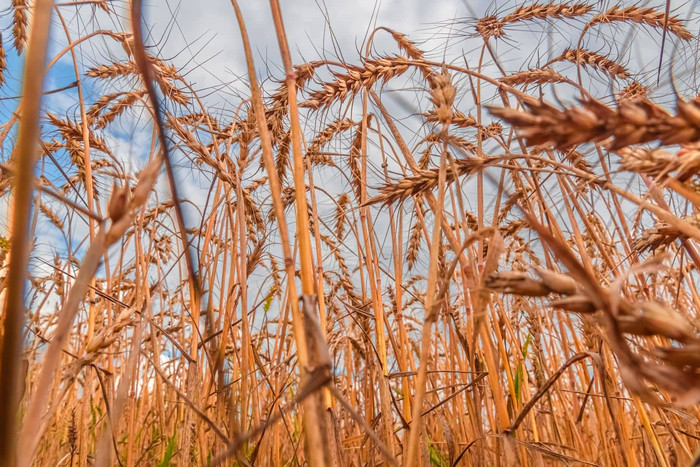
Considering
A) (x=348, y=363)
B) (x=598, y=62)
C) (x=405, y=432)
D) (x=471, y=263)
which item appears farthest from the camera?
(x=348, y=363)

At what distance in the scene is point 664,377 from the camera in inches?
17.9

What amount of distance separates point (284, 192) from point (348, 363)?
65.2 inches

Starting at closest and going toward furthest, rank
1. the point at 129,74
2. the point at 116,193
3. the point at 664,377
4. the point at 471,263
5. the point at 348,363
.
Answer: the point at 664,377 → the point at 116,193 → the point at 471,263 → the point at 129,74 → the point at 348,363

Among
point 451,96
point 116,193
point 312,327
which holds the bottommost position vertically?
point 312,327

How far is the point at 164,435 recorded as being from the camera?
239 centimetres

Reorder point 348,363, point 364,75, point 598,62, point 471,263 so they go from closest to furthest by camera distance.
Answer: point 471,263, point 364,75, point 598,62, point 348,363

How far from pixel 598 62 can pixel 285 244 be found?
246 cm

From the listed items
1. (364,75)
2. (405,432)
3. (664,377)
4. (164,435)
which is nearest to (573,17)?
(364,75)

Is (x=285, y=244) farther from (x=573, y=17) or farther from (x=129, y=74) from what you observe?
(x=573, y=17)

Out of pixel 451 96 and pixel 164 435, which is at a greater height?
pixel 451 96

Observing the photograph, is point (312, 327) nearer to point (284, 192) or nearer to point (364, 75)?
point (364, 75)

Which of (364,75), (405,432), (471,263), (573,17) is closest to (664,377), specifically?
(471,263)

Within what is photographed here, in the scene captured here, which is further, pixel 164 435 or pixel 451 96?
pixel 164 435

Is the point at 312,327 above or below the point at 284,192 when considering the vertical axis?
below
